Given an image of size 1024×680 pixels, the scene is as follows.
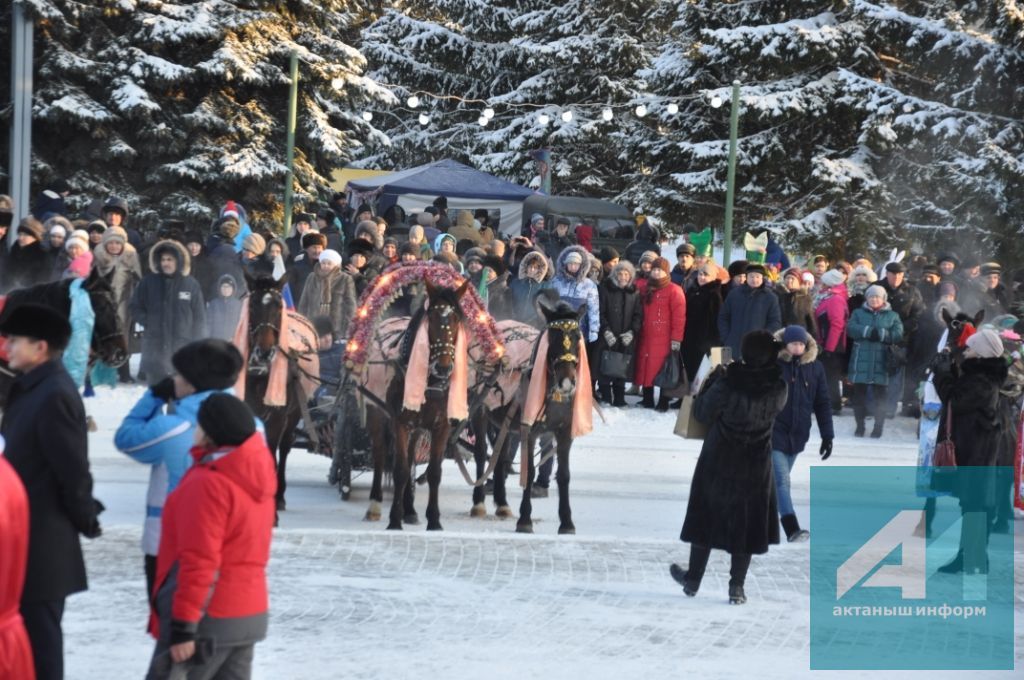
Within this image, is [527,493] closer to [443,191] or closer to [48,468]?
[48,468]

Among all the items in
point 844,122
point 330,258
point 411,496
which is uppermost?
point 844,122

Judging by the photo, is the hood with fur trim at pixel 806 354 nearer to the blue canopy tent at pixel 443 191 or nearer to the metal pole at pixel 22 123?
the metal pole at pixel 22 123

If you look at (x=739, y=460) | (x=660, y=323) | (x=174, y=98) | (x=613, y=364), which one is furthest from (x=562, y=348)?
(x=174, y=98)

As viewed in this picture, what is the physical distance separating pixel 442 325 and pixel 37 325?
5682mm

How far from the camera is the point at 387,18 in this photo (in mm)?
46094

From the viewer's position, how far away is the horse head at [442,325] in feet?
38.8

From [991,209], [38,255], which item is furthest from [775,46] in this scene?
[38,255]

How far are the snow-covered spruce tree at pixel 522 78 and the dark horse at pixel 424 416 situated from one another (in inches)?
1127

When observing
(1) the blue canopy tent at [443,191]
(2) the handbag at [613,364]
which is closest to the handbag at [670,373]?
(2) the handbag at [613,364]

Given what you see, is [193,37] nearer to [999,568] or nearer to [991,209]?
[991,209]

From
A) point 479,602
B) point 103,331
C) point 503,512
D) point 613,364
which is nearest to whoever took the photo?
point 479,602

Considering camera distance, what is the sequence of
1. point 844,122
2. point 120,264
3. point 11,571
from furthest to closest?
point 844,122 < point 120,264 < point 11,571

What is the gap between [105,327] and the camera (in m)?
11.8

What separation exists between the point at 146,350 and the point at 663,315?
6.37m
